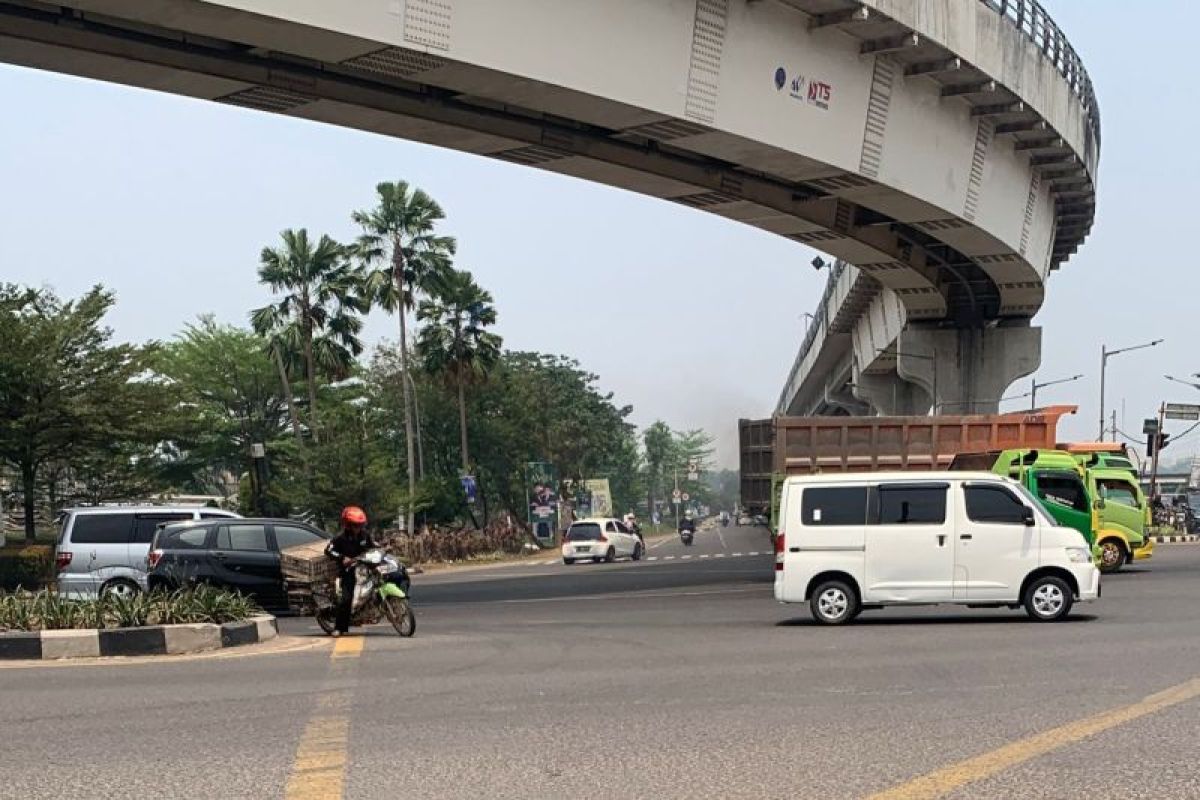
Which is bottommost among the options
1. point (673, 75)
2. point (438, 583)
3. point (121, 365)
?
point (438, 583)

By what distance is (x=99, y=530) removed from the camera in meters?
23.2

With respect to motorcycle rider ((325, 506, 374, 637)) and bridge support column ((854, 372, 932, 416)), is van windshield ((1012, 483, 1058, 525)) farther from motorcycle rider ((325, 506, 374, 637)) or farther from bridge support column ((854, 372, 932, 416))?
bridge support column ((854, 372, 932, 416))

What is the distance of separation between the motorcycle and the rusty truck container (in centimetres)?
1212

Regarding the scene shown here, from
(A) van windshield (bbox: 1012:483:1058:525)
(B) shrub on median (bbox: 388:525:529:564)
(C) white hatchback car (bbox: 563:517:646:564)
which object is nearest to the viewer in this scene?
Answer: (A) van windshield (bbox: 1012:483:1058:525)

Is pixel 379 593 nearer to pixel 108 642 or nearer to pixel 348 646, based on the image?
pixel 348 646

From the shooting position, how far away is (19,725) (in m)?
9.62

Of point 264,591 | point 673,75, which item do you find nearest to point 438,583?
point 264,591

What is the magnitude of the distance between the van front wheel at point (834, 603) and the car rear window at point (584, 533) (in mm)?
32722

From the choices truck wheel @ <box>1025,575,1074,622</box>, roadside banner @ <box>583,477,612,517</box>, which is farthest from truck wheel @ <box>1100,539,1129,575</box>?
roadside banner @ <box>583,477,612,517</box>

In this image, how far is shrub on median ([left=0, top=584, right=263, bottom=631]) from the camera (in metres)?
14.5

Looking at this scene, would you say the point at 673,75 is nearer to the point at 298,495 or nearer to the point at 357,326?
the point at 298,495

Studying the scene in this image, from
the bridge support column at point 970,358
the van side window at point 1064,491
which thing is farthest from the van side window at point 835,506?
the bridge support column at point 970,358

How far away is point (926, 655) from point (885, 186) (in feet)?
43.6

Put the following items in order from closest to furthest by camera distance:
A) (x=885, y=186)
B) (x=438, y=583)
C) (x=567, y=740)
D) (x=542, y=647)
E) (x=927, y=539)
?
(x=567, y=740) → (x=542, y=647) → (x=927, y=539) → (x=885, y=186) → (x=438, y=583)
